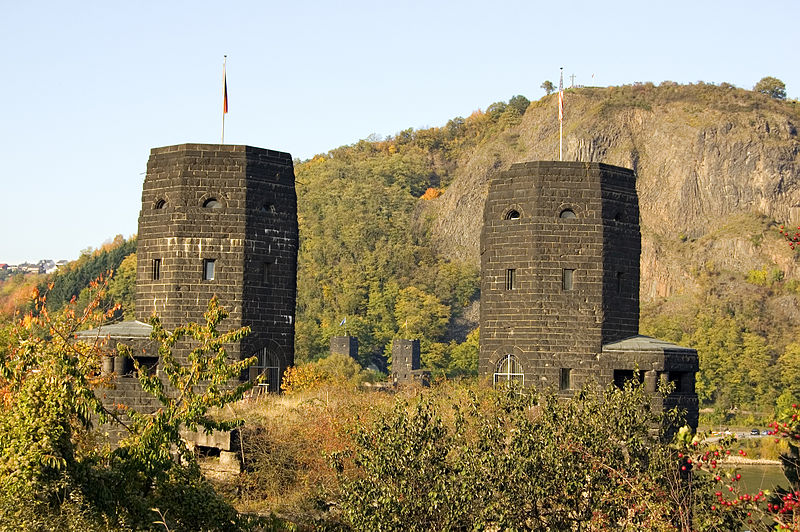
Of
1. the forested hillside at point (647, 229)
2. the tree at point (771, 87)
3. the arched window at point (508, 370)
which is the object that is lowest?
the arched window at point (508, 370)

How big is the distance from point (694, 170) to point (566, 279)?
111039 mm

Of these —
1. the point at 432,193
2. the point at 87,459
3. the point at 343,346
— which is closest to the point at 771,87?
the point at 432,193

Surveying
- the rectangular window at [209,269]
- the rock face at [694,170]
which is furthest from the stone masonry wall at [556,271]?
the rock face at [694,170]

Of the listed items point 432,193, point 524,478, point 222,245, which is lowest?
point 524,478

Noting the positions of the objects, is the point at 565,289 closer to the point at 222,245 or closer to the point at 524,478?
the point at 222,245

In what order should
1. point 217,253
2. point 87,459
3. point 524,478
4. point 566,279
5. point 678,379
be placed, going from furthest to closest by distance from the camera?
point 566,279, point 217,253, point 678,379, point 524,478, point 87,459

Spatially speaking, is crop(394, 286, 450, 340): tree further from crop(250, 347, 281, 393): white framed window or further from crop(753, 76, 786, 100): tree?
crop(250, 347, 281, 393): white framed window

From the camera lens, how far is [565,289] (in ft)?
112

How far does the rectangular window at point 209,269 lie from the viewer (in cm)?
3400

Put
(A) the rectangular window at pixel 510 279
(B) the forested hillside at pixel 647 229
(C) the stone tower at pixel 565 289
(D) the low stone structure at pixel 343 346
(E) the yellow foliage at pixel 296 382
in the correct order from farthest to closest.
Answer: (B) the forested hillside at pixel 647 229
(D) the low stone structure at pixel 343 346
(A) the rectangular window at pixel 510 279
(E) the yellow foliage at pixel 296 382
(C) the stone tower at pixel 565 289

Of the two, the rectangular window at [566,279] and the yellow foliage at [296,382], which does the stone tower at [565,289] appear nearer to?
the rectangular window at [566,279]

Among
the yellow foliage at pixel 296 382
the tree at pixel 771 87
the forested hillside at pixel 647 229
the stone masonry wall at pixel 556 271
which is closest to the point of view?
the stone masonry wall at pixel 556 271

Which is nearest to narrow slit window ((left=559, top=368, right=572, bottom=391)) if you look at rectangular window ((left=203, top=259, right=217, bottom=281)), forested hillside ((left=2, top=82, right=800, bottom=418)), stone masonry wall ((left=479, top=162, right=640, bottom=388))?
stone masonry wall ((left=479, top=162, right=640, bottom=388))

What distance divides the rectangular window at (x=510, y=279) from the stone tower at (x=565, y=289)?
3 centimetres
